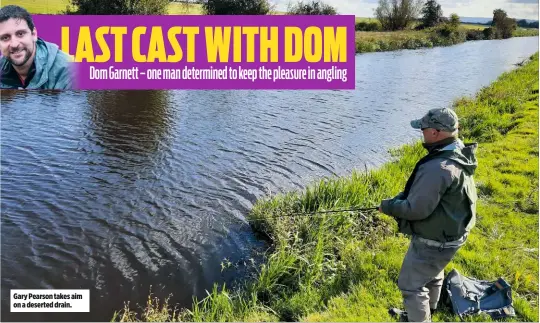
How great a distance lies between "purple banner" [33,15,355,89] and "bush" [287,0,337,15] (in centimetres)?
2450

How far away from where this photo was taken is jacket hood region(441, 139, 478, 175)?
411 centimetres

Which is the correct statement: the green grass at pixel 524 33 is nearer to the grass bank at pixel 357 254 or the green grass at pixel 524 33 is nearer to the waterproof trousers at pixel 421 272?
the grass bank at pixel 357 254

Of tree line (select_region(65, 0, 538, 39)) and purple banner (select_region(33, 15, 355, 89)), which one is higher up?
tree line (select_region(65, 0, 538, 39))

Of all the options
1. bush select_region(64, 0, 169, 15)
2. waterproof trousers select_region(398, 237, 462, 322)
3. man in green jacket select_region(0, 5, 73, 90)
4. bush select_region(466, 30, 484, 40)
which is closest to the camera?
waterproof trousers select_region(398, 237, 462, 322)

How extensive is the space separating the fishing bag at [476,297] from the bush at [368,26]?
55.5 metres

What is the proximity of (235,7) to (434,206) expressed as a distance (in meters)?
38.9

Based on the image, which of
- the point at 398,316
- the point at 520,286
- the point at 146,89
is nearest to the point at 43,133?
the point at 146,89

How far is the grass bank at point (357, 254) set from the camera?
536 centimetres

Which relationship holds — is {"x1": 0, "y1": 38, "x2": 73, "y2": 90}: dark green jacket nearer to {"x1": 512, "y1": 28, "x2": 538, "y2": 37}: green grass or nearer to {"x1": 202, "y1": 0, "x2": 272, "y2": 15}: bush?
{"x1": 202, "y1": 0, "x2": 272, "y2": 15}: bush

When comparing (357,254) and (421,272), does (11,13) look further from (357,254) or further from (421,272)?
(421,272)

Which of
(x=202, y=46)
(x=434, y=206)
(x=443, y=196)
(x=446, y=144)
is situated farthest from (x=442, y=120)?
(x=202, y=46)

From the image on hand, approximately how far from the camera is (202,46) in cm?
1269

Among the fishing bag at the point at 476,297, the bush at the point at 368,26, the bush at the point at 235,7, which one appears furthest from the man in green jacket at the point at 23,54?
the bush at the point at 368,26


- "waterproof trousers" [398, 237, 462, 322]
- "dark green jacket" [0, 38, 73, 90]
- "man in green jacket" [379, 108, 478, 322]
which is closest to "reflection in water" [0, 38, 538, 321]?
"dark green jacket" [0, 38, 73, 90]
